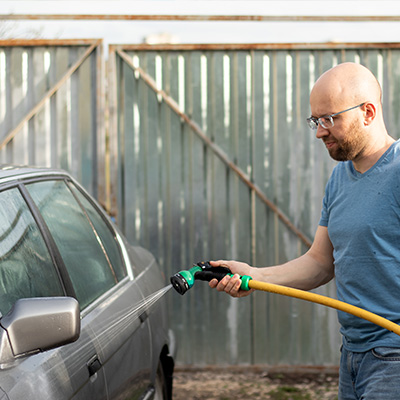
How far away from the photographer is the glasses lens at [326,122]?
2.52 m

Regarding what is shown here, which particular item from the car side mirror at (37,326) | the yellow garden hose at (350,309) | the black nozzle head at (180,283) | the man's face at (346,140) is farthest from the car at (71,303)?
the man's face at (346,140)

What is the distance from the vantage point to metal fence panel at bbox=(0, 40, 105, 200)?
5906 mm

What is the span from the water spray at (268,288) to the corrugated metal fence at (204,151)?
348 cm

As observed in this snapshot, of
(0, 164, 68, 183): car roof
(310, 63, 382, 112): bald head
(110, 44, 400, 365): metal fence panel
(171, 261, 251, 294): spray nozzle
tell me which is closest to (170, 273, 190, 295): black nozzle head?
(171, 261, 251, 294): spray nozzle

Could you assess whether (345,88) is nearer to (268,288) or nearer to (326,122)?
(326,122)

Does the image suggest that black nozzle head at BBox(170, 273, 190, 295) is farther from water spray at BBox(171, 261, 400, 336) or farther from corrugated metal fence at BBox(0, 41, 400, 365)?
corrugated metal fence at BBox(0, 41, 400, 365)

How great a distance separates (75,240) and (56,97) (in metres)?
3.14

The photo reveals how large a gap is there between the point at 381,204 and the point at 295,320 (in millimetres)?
3777

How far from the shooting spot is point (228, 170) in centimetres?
598

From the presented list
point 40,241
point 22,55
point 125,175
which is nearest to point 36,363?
point 40,241

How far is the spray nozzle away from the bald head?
77 centimetres

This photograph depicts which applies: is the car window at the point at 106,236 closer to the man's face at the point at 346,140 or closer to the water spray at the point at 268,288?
the water spray at the point at 268,288

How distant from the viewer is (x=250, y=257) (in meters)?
5.99

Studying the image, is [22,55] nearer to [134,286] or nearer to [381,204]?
[134,286]
